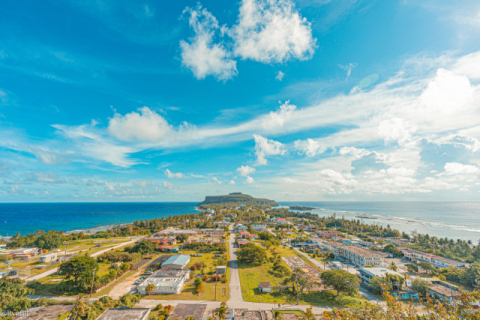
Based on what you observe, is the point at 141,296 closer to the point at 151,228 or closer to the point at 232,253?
the point at 232,253

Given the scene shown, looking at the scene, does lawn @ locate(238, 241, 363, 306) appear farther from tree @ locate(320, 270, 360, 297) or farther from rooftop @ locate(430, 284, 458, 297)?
rooftop @ locate(430, 284, 458, 297)

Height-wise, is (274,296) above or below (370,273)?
below

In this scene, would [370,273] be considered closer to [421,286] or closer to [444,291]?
[421,286]

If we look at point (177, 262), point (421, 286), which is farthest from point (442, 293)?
point (177, 262)

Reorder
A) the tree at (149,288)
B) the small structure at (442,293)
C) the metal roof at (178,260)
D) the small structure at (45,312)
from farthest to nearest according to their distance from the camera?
1. the metal roof at (178,260)
2. the tree at (149,288)
3. the small structure at (442,293)
4. the small structure at (45,312)

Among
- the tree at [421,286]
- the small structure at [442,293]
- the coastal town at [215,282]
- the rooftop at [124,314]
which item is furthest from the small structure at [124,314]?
the tree at [421,286]

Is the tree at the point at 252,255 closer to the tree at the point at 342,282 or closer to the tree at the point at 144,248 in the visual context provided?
the tree at the point at 342,282

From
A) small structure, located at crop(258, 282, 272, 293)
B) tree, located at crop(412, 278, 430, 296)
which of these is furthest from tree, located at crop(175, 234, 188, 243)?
tree, located at crop(412, 278, 430, 296)
